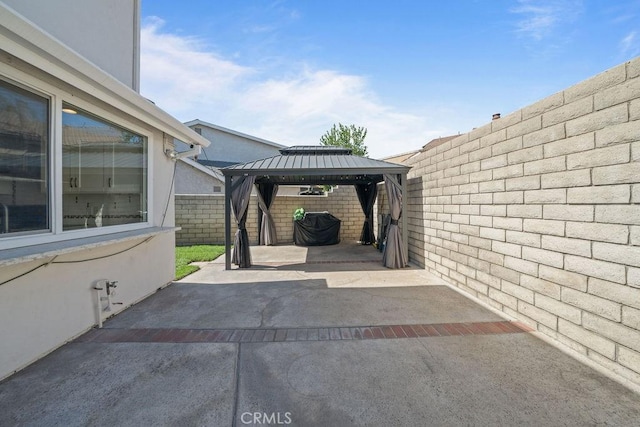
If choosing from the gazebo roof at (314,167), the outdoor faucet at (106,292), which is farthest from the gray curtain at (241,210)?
the outdoor faucet at (106,292)

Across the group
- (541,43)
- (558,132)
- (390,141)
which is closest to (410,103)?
(541,43)

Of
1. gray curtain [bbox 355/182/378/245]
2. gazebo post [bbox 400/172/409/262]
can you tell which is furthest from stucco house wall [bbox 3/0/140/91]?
gray curtain [bbox 355/182/378/245]

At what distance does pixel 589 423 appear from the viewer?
175cm

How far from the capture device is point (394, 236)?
21.0ft

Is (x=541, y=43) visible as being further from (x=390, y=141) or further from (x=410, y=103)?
(x=390, y=141)

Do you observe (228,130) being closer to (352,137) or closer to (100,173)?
(352,137)

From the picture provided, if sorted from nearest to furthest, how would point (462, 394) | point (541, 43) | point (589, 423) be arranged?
1. point (589, 423)
2. point (462, 394)
3. point (541, 43)

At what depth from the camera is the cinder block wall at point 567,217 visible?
220 centimetres

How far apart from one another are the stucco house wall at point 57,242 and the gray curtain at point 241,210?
8.36 ft

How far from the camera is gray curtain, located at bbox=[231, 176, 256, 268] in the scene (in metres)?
6.50

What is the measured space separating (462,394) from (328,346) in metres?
1.25

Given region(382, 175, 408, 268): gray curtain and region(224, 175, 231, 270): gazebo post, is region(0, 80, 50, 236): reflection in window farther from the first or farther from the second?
region(382, 175, 408, 268): gray curtain

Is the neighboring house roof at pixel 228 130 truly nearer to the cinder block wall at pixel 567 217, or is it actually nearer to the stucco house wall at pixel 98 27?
the stucco house wall at pixel 98 27

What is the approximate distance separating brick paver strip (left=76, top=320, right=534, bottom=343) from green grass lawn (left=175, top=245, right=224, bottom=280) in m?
2.47
